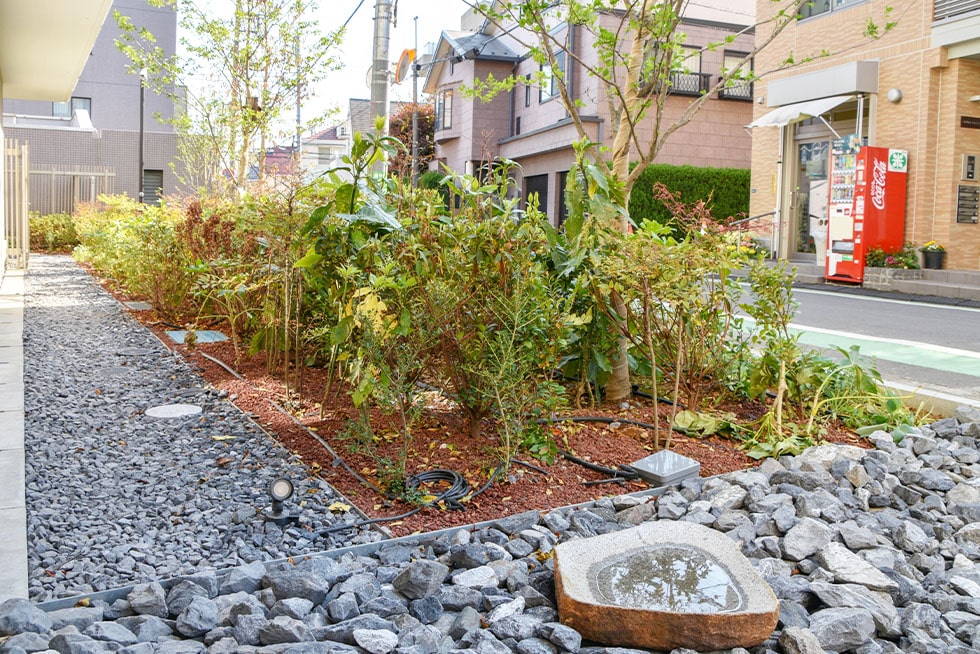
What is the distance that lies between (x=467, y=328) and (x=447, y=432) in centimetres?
67

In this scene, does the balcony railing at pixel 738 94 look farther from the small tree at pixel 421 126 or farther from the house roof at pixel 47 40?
the house roof at pixel 47 40

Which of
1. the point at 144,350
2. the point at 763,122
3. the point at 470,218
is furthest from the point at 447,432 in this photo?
the point at 763,122

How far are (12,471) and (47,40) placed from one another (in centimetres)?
1015

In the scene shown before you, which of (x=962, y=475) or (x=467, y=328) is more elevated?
(x=467, y=328)

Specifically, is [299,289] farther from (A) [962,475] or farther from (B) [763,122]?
(B) [763,122]

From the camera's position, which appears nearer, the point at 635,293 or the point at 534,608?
the point at 534,608

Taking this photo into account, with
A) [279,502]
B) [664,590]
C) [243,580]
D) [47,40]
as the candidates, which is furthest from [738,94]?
[243,580]

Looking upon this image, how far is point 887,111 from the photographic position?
16359mm

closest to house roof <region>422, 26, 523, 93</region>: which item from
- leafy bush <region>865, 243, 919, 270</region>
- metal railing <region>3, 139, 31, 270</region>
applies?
metal railing <region>3, 139, 31, 270</region>

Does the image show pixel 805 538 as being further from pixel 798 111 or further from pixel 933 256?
pixel 798 111

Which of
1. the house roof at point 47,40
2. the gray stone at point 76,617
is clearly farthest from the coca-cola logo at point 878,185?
the gray stone at point 76,617

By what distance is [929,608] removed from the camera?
2.68m

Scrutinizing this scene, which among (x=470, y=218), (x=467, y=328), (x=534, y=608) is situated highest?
(x=470, y=218)

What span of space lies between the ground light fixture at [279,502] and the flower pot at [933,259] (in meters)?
14.3
